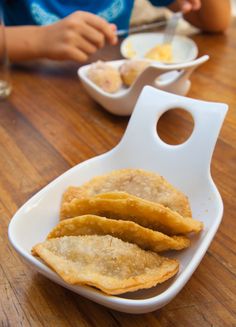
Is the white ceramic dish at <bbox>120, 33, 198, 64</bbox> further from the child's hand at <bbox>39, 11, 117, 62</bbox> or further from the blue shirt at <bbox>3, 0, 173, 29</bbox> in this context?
the blue shirt at <bbox>3, 0, 173, 29</bbox>

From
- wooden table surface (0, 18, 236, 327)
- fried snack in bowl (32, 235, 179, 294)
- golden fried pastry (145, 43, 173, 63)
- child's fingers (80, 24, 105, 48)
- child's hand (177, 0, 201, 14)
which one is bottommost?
wooden table surface (0, 18, 236, 327)

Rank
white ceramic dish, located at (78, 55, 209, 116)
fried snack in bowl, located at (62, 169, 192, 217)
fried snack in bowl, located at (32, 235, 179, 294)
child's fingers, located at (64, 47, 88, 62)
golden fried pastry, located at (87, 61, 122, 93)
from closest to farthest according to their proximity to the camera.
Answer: fried snack in bowl, located at (32, 235, 179, 294) → fried snack in bowl, located at (62, 169, 192, 217) → white ceramic dish, located at (78, 55, 209, 116) → golden fried pastry, located at (87, 61, 122, 93) → child's fingers, located at (64, 47, 88, 62)

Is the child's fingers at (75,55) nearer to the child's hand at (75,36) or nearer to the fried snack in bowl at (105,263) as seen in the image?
the child's hand at (75,36)

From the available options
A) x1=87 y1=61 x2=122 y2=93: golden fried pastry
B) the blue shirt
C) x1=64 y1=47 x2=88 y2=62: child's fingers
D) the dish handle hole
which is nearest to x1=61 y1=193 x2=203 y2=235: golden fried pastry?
the dish handle hole

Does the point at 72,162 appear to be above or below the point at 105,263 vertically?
below

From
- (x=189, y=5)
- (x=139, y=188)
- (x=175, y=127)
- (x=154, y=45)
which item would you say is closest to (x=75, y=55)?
(x=154, y=45)

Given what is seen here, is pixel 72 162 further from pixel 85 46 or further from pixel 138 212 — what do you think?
pixel 85 46
